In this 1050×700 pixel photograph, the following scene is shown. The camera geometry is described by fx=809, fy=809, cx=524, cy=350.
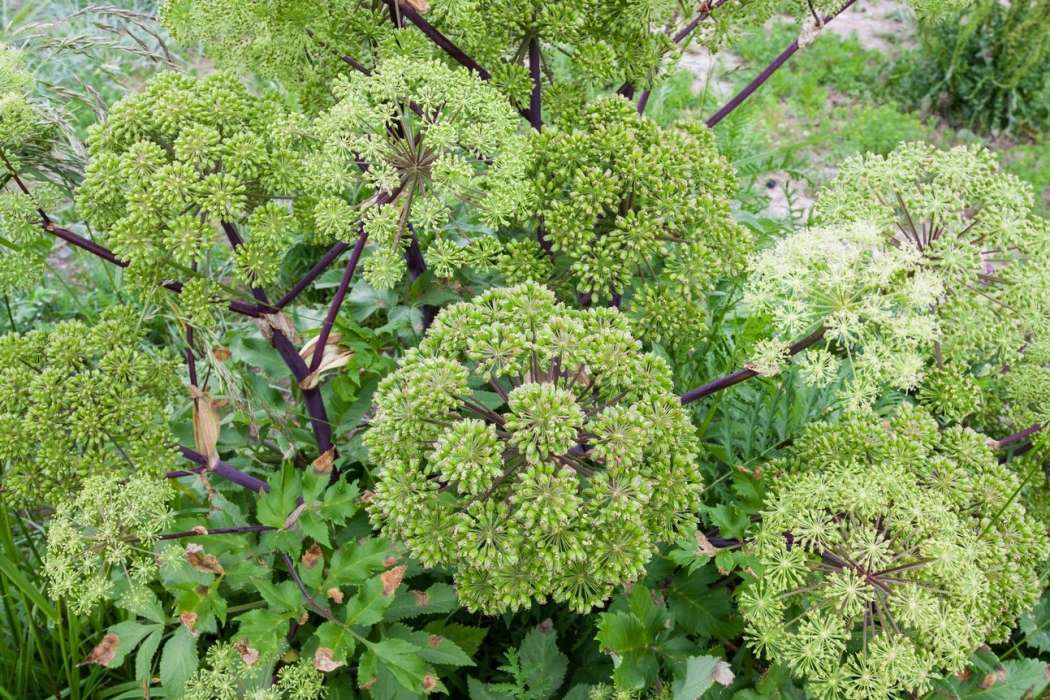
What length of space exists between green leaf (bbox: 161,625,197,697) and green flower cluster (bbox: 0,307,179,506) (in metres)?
0.61

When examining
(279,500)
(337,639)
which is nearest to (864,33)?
(279,500)

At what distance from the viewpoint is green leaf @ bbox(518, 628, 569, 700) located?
2727 millimetres

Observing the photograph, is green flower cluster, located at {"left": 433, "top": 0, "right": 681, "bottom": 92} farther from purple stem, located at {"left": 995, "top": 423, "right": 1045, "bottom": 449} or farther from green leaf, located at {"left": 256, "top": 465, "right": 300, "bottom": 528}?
purple stem, located at {"left": 995, "top": 423, "right": 1045, "bottom": 449}

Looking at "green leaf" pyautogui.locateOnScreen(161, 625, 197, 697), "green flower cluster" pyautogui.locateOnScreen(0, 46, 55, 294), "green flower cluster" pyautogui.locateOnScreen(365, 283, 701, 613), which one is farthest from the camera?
"green leaf" pyautogui.locateOnScreen(161, 625, 197, 697)

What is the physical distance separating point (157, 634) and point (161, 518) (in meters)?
0.52

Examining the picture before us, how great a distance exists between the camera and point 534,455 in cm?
209

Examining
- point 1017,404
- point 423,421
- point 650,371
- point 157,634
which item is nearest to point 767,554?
point 650,371

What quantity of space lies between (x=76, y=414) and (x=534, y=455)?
1487 mm

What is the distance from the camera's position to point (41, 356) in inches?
108

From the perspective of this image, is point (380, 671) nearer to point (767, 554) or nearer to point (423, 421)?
point (423, 421)

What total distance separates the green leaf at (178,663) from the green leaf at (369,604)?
1.89ft

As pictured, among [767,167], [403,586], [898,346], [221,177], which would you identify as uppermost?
→ [767,167]

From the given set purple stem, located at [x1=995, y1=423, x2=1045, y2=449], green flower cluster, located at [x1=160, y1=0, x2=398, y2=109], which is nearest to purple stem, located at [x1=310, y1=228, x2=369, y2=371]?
green flower cluster, located at [x1=160, y1=0, x2=398, y2=109]

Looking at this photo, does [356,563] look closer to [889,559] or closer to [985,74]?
[889,559]
